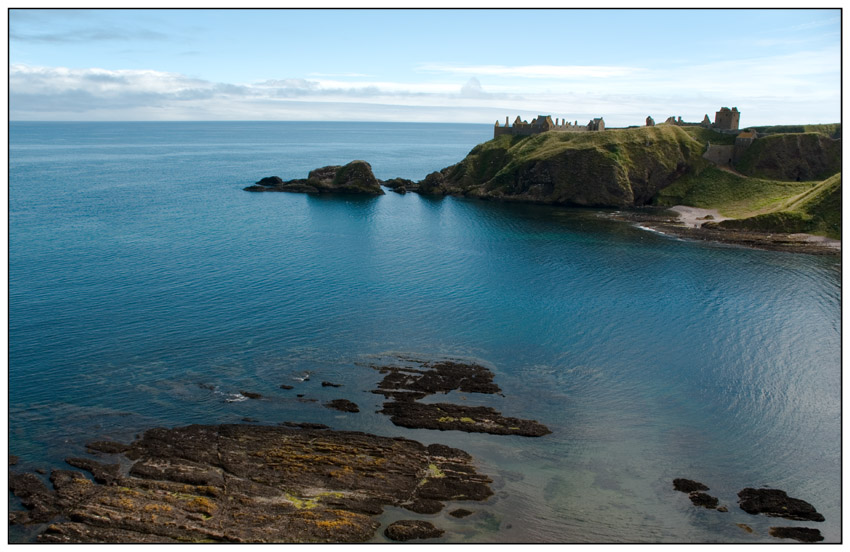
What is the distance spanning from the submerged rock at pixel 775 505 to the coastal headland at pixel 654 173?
8719 centimetres

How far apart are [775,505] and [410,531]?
905 inches

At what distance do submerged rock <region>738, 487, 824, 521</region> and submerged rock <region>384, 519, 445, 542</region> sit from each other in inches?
772

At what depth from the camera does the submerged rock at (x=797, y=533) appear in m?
37.3

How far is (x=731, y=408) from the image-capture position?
52312 millimetres

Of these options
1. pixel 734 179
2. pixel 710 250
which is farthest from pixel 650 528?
pixel 734 179

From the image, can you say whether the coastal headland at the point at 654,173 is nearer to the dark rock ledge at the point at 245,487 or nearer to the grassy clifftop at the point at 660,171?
the grassy clifftop at the point at 660,171

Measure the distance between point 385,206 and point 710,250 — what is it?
72.8 metres

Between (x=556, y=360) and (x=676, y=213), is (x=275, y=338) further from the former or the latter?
(x=676, y=213)

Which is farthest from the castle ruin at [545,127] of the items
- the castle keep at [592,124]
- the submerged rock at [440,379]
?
the submerged rock at [440,379]

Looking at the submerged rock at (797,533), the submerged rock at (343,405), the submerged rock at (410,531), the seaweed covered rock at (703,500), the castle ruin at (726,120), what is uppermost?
the castle ruin at (726,120)

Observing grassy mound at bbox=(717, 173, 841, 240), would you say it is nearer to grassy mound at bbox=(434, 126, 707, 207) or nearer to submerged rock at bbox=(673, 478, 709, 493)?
grassy mound at bbox=(434, 126, 707, 207)

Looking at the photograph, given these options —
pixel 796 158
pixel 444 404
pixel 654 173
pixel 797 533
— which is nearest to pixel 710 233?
pixel 654 173

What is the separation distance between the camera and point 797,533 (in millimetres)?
37656

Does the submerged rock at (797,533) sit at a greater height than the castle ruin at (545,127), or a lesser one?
lesser
